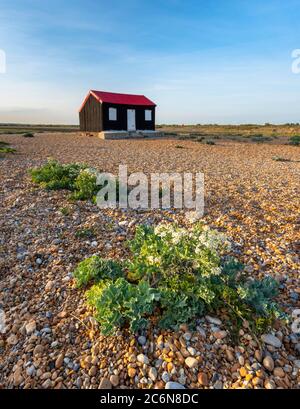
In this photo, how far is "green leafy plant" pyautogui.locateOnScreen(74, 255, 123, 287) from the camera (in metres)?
3.63

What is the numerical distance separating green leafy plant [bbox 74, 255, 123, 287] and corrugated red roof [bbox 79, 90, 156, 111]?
2636cm

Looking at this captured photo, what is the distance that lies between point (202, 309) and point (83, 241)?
2.67 metres

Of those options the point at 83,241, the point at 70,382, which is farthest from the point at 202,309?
the point at 83,241

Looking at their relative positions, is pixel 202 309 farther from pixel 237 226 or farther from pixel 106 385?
pixel 237 226

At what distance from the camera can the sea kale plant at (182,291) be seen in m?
2.92

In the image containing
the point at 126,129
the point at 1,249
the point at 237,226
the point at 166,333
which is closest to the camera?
the point at 166,333

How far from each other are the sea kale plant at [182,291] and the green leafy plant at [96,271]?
0.18 m

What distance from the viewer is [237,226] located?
5.41 meters

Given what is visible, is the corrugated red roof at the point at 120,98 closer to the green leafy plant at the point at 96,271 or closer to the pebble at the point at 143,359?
the green leafy plant at the point at 96,271

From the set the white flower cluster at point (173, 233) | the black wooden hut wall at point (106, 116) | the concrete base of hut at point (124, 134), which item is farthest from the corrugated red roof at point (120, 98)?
the white flower cluster at point (173, 233)

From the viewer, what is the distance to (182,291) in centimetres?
311

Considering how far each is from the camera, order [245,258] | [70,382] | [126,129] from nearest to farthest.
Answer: [70,382]
[245,258]
[126,129]

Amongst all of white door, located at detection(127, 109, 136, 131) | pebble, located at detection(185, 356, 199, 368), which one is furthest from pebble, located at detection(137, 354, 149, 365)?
white door, located at detection(127, 109, 136, 131)

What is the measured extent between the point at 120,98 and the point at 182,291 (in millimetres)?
29529
